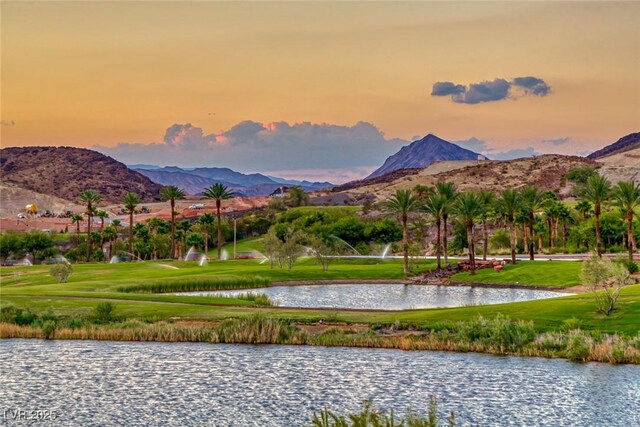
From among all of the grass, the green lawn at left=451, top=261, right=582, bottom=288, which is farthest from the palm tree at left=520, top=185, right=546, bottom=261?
the grass

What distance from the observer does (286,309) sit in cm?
6375

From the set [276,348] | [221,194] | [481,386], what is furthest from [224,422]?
[221,194]

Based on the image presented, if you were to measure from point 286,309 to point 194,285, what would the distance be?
29.5 m

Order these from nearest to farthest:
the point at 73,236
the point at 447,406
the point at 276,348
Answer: the point at 447,406 → the point at 276,348 → the point at 73,236

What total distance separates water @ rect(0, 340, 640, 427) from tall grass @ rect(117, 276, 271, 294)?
125ft

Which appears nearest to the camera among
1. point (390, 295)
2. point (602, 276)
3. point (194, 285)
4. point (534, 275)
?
point (602, 276)

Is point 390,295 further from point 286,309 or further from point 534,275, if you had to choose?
→ point 286,309

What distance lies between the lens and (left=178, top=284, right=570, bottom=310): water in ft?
249

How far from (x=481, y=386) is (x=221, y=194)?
117815 millimetres

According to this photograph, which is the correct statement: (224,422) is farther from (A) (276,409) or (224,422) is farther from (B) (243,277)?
(B) (243,277)

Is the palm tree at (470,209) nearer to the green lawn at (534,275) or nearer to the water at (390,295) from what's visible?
the green lawn at (534,275)

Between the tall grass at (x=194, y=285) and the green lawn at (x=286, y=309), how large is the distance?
0.85 meters

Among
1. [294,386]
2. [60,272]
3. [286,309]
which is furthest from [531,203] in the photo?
[294,386]

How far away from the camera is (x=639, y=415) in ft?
107
